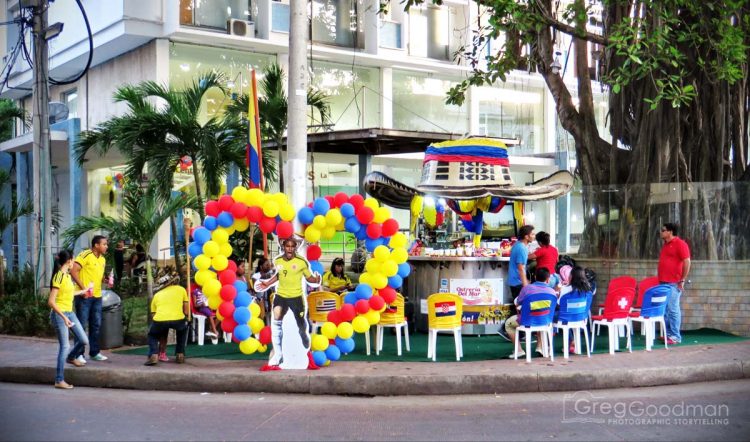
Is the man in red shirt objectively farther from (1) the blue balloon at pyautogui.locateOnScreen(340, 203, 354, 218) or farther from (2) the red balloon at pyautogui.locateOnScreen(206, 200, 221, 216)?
(2) the red balloon at pyautogui.locateOnScreen(206, 200, 221, 216)

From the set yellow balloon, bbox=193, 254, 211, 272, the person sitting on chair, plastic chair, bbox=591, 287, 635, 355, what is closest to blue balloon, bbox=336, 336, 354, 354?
yellow balloon, bbox=193, 254, 211, 272

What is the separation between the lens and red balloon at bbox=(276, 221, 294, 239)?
37.2ft

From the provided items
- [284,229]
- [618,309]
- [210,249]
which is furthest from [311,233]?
[618,309]

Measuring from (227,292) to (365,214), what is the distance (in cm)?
218

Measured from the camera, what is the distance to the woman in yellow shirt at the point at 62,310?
10.7m

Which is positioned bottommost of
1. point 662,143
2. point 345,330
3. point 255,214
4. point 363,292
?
point 345,330

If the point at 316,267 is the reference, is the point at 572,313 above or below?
below

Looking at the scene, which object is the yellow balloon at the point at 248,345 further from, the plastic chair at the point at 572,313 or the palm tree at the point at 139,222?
the plastic chair at the point at 572,313

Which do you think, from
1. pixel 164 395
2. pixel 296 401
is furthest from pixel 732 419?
pixel 164 395

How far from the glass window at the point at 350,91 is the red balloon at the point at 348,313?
54.1ft

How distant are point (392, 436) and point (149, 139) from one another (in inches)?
410

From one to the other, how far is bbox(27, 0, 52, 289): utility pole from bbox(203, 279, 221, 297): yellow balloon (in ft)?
25.1

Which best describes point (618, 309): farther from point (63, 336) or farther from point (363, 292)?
point (63, 336)

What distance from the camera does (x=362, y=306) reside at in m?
11.5
